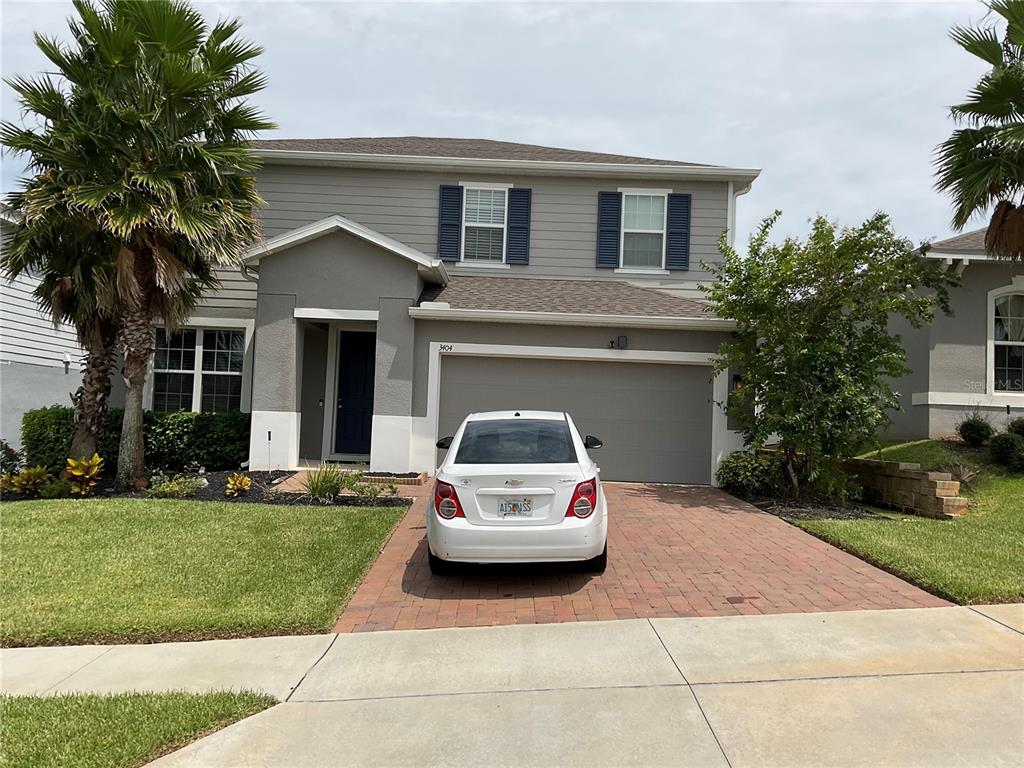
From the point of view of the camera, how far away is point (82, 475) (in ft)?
33.8

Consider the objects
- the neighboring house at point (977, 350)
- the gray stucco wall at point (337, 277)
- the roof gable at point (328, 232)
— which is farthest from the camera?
the neighboring house at point (977, 350)

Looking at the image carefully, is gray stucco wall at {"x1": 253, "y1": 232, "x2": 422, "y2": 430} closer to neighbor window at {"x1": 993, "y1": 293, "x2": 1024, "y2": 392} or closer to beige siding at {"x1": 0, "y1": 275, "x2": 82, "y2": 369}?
beige siding at {"x1": 0, "y1": 275, "x2": 82, "y2": 369}

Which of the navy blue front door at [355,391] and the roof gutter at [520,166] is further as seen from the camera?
the roof gutter at [520,166]

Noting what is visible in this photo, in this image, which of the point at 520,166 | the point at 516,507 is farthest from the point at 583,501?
the point at 520,166

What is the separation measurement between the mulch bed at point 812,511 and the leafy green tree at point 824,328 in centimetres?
49

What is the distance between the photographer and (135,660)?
5.05 m

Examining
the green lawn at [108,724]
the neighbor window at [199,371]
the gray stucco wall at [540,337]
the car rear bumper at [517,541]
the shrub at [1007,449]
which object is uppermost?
the gray stucco wall at [540,337]

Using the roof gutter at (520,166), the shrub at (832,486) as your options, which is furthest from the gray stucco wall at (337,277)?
the shrub at (832,486)

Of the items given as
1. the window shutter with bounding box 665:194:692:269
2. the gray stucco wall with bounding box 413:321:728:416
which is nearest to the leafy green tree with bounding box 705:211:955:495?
the gray stucco wall with bounding box 413:321:728:416

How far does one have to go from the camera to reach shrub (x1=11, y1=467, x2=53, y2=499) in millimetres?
10359

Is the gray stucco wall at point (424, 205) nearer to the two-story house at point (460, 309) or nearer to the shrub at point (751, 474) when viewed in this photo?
the two-story house at point (460, 309)

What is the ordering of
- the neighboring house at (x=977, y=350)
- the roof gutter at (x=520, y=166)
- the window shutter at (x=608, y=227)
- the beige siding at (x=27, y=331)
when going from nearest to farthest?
the neighboring house at (x=977, y=350), the beige siding at (x=27, y=331), the roof gutter at (x=520, y=166), the window shutter at (x=608, y=227)

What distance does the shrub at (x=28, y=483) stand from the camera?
10359 millimetres

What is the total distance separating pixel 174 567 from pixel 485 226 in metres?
9.87
